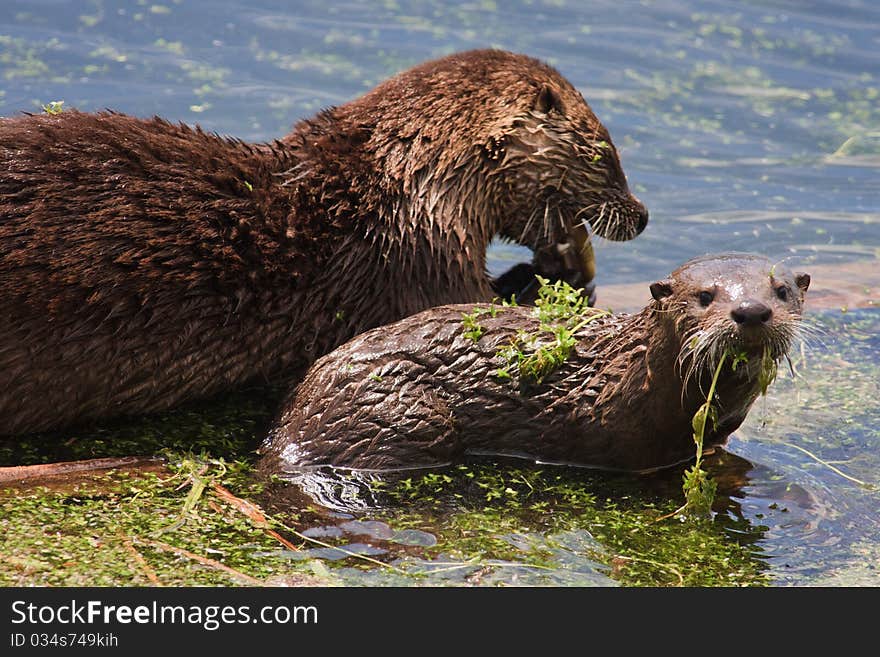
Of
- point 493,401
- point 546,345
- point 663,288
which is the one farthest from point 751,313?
point 493,401

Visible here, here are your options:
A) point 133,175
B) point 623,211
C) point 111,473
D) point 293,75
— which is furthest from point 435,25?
point 111,473

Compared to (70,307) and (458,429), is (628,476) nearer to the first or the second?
(458,429)

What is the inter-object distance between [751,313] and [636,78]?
20.0 ft

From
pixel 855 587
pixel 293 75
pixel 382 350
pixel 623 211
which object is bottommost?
pixel 855 587

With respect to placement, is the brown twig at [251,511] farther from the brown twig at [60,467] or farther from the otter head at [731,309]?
the otter head at [731,309]

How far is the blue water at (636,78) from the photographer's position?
8.38 m

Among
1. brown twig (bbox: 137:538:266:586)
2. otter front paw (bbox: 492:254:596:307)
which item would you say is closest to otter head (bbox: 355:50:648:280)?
otter front paw (bbox: 492:254:596:307)

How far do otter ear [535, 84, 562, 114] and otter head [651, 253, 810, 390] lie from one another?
1687 millimetres

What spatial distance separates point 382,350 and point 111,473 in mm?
1060

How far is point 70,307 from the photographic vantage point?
485 cm

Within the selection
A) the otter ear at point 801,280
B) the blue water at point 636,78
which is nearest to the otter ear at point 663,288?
the otter ear at point 801,280

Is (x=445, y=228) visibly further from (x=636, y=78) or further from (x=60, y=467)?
(x=636, y=78)

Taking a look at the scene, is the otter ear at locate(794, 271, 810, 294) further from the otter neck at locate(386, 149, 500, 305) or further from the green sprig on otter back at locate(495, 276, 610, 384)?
the otter neck at locate(386, 149, 500, 305)

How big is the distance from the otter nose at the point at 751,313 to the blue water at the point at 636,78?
246cm
